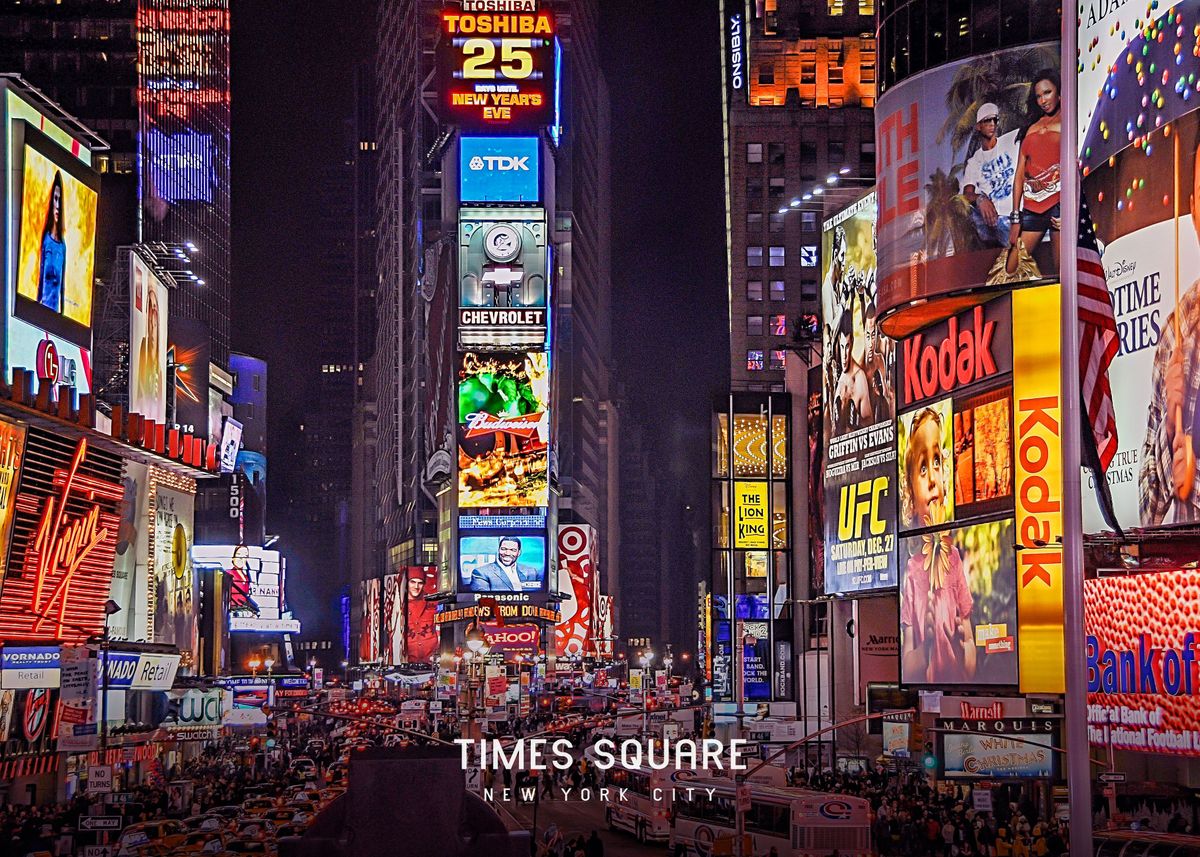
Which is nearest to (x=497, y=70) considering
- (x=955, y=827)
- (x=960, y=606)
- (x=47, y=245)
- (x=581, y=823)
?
(x=47, y=245)

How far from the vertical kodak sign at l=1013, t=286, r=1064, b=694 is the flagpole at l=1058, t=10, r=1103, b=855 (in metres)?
29.1

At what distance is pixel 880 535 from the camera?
56688mm

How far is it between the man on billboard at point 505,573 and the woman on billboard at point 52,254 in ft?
284

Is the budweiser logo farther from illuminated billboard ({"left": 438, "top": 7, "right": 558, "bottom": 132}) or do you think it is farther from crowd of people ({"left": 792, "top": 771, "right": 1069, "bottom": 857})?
crowd of people ({"left": 792, "top": 771, "right": 1069, "bottom": 857})

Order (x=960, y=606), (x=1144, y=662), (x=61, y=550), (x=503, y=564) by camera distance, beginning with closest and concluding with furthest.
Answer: (x=1144, y=662) → (x=960, y=606) → (x=61, y=550) → (x=503, y=564)

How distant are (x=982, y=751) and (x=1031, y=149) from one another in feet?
54.9

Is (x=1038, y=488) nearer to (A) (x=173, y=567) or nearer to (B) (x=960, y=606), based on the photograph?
(B) (x=960, y=606)

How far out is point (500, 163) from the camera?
138000 mm

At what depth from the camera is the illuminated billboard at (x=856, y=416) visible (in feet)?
187

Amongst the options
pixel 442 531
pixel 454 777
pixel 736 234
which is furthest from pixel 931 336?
pixel 442 531

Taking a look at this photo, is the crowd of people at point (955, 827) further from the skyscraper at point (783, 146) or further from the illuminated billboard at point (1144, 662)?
the skyscraper at point (783, 146)

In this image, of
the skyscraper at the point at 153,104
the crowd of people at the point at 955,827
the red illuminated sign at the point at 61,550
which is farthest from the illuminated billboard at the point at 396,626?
the crowd of people at the point at 955,827

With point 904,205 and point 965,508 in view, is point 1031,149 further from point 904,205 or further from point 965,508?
point 965,508

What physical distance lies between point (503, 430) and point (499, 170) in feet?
67.9
